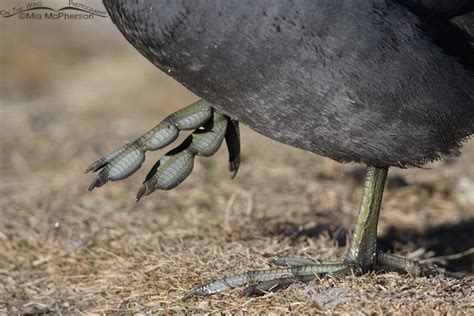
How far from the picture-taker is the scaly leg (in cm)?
335

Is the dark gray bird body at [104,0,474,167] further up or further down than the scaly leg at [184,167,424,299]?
further up

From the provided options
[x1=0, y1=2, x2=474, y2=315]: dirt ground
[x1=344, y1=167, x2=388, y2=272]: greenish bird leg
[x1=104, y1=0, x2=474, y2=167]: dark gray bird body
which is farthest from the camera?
Result: [x1=344, y1=167, x2=388, y2=272]: greenish bird leg

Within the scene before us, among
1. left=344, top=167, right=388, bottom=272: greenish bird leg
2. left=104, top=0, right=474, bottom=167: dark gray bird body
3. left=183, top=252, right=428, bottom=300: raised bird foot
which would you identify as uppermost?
left=104, top=0, right=474, bottom=167: dark gray bird body

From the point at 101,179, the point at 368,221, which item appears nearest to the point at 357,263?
the point at 368,221

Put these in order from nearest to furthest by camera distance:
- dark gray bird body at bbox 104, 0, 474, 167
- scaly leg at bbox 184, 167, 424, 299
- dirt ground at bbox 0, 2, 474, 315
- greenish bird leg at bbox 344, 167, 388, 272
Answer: dark gray bird body at bbox 104, 0, 474, 167 < dirt ground at bbox 0, 2, 474, 315 < scaly leg at bbox 184, 167, 424, 299 < greenish bird leg at bbox 344, 167, 388, 272

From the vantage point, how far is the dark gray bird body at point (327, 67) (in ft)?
9.93

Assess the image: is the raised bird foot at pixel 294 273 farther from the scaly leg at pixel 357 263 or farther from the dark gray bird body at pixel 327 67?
the dark gray bird body at pixel 327 67

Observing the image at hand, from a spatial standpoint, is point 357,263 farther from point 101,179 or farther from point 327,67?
point 101,179

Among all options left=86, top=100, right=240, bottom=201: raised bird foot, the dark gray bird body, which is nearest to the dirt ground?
left=86, top=100, right=240, bottom=201: raised bird foot

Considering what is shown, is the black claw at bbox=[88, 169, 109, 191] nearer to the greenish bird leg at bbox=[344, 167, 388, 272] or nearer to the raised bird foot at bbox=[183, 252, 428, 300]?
the raised bird foot at bbox=[183, 252, 428, 300]

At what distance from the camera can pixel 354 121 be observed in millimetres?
3139

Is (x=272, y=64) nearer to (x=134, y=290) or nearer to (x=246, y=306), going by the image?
(x=246, y=306)

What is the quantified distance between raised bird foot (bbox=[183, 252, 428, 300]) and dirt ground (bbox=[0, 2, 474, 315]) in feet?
0.17

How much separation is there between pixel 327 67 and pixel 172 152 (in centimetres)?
98
